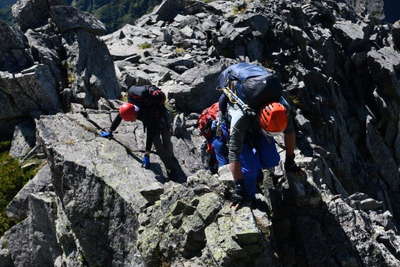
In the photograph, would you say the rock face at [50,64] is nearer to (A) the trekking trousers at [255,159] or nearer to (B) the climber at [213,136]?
(B) the climber at [213,136]

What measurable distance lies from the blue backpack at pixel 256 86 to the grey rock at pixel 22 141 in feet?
48.4

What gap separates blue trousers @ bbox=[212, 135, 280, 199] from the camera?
10.4 m

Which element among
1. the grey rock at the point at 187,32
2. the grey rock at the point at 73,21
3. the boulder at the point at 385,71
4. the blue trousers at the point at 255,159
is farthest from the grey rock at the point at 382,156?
the blue trousers at the point at 255,159

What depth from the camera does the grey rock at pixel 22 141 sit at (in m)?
22.0

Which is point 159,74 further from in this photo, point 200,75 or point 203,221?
point 203,221

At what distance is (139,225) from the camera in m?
12.2

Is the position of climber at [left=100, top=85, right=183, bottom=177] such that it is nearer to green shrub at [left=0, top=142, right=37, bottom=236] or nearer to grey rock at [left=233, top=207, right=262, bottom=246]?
green shrub at [left=0, top=142, right=37, bottom=236]

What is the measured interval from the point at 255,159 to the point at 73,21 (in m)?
21.1

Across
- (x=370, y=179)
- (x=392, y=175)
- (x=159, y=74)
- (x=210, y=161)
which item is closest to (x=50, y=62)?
(x=159, y=74)

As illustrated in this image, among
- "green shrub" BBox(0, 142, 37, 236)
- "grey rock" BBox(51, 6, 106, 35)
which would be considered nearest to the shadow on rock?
"green shrub" BBox(0, 142, 37, 236)

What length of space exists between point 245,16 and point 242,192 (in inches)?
1253

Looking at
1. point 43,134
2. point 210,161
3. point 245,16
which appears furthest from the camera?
point 245,16

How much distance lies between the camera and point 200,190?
1087 centimetres

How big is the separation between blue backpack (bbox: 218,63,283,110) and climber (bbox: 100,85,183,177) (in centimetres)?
535
